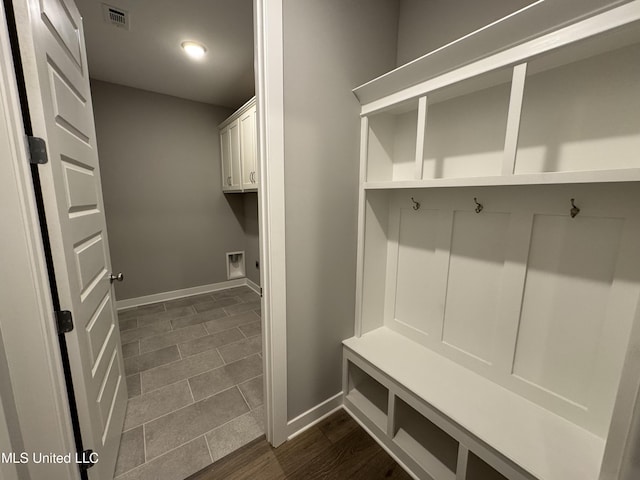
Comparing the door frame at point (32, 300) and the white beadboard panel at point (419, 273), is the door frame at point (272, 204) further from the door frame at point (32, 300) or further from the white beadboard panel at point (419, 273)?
the white beadboard panel at point (419, 273)

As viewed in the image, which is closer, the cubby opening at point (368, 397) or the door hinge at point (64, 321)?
the door hinge at point (64, 321)

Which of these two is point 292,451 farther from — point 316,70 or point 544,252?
point 316,70

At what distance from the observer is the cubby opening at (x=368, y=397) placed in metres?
1.55

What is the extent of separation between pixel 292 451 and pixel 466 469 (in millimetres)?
901

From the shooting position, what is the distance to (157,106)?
3078 millimetres

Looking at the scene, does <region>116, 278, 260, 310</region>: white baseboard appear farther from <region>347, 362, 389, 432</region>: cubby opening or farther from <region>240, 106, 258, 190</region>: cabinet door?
<region>347, 362, 389, 432</region>: cubby opening

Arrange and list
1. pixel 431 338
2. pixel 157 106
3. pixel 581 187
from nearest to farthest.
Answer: pixel 581 187
pixel 431 338
pixel 157 106

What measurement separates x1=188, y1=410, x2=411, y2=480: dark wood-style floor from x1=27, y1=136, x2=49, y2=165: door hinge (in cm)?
160

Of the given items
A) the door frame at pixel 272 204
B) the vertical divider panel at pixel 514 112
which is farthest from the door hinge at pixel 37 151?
the vertical divider panel at pixel 514 112

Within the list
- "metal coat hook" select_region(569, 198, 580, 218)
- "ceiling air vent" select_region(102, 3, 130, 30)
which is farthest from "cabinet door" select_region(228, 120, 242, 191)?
"metal coat hook" select_region(569, 198, 580, 218)

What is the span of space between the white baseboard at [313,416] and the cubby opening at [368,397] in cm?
11

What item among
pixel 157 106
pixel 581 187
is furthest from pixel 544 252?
pixel 157 106

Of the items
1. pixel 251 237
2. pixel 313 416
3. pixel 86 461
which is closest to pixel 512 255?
pixel 313 416

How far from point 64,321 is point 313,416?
55.8 inches
